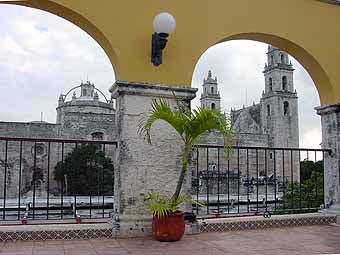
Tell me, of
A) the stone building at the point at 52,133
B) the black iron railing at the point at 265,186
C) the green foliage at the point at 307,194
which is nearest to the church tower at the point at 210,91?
the stone building at the point at 52,133

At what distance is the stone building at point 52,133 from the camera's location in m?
23.8

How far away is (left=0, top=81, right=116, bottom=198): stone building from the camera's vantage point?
939 inches

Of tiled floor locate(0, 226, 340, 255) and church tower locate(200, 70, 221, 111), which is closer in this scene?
tiled floor locate(0, 226, 340, 255)

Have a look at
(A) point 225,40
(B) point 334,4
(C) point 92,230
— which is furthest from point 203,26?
(C) point 92,230

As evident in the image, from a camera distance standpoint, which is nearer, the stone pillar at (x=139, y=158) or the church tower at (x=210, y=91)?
the stone pillar at (x=139, y=158)

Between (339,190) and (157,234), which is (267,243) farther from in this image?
(339,190)

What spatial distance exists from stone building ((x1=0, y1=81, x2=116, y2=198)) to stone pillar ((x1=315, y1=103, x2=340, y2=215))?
17045mm

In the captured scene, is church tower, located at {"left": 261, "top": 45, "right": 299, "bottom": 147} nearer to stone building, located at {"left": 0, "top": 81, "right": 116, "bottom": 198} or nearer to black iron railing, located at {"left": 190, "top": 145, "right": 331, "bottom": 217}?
black iron railing, located at {"left": 190, "top": 145, "right": 331, "bottom": 217}

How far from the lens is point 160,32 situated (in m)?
4.01

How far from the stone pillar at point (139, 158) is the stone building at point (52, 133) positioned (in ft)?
57.5

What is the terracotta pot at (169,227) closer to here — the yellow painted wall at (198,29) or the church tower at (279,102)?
the yellow painted wall at (198,29)

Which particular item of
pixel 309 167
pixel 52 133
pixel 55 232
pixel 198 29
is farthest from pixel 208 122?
pixel 52 133

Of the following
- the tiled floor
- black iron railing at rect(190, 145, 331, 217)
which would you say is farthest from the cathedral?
the tiled floor

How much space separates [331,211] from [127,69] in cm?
325
